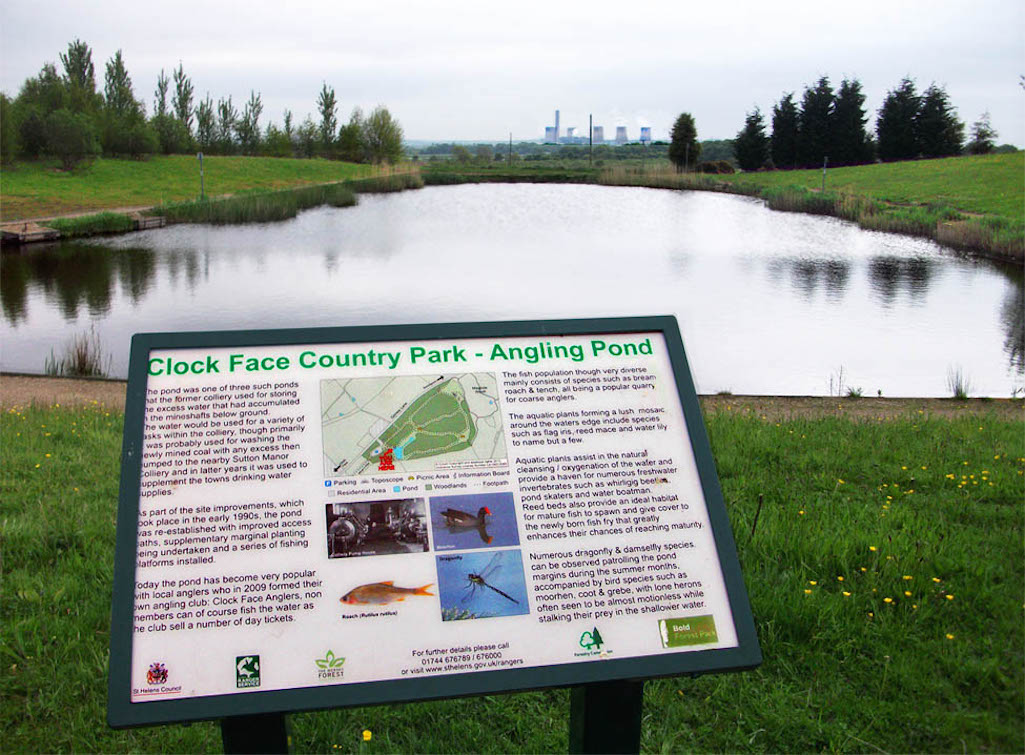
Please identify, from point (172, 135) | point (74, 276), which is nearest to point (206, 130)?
point (172, 135)

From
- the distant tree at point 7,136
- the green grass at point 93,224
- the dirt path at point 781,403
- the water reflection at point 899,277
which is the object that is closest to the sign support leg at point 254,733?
the dirt path at point 781,403

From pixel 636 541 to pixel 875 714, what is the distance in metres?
1.32

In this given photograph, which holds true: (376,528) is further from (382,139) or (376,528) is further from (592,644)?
(382,139)

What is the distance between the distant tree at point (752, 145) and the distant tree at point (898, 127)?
5633 millimetres

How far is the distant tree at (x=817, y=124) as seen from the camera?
43.8 m

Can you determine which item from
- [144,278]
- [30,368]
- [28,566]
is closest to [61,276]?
[144,278]

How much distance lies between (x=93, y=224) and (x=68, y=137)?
32.6ft

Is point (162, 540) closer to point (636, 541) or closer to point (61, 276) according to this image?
point (636, 541)

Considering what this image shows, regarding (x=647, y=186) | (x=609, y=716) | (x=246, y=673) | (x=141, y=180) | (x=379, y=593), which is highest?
(x=141, y=180)

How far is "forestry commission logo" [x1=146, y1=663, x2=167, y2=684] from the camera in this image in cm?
213

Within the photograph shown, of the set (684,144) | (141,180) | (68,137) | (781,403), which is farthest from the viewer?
(684,144)

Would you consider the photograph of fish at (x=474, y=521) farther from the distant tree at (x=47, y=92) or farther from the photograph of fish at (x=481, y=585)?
the distant tree at (x=47, y=92)

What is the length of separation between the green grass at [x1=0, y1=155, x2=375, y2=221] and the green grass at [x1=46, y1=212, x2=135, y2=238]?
2.44 meters

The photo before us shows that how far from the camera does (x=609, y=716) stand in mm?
2359
